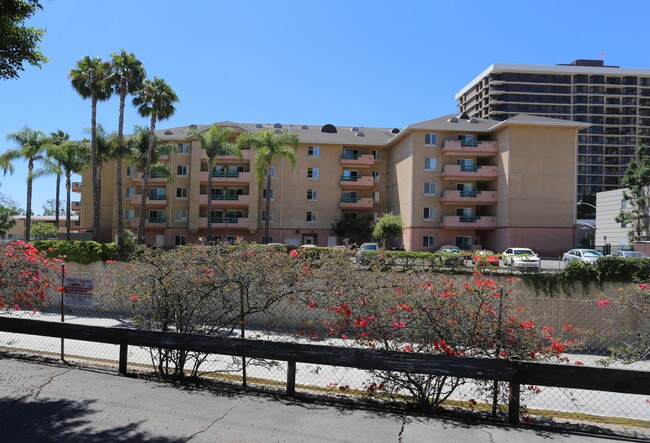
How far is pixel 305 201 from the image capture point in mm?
52531

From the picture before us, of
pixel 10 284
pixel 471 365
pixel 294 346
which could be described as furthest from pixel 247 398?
pixel 10 284

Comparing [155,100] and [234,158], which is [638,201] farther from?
[155,100]

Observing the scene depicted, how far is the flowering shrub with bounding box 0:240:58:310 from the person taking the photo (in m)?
10.5

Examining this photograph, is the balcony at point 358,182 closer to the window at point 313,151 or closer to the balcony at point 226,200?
the window at point 313,151

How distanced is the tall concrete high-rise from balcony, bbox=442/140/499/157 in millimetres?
59462

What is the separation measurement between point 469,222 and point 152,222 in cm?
3302

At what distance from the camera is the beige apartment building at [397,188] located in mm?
47250

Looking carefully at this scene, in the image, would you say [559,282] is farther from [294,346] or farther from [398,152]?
[398,152]

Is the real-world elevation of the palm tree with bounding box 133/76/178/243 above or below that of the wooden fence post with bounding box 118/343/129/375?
above

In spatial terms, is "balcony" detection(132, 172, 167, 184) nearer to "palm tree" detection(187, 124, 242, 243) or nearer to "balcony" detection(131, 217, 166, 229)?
"balcony" detection(131, 217, 166, 229)

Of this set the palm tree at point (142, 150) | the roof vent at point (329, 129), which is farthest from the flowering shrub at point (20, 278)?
the roof vent at point (329, 129)

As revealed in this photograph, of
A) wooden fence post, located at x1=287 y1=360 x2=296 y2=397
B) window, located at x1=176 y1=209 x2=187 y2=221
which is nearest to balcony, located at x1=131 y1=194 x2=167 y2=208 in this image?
window, located at x1=176 y1=209 x2=187 y2=221

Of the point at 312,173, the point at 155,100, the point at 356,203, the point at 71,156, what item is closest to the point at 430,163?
the point at 356,203

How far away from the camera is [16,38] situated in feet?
28.3
